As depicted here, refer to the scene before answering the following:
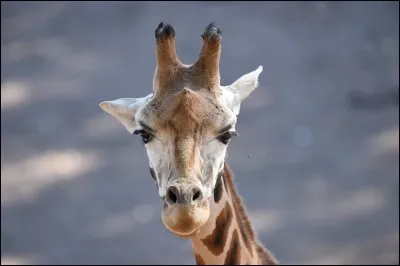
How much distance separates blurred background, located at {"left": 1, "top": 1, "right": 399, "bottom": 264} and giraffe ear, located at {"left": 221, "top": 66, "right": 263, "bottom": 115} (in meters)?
3.33

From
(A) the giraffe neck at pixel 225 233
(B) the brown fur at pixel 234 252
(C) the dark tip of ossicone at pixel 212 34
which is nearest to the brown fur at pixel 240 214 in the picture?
(A) the giraffe neck at pixel 225 233

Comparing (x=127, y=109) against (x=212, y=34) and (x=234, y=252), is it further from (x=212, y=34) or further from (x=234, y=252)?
(x=234, y=252)

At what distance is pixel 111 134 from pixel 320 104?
2.08 meters

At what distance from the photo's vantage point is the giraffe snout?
11.7ft

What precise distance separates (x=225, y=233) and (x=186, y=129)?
0.77 meters

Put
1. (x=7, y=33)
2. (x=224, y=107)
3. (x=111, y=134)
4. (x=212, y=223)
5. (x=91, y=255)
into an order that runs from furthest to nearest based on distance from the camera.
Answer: (x=7, y=33) < (x=111, y=134) < (x=91, y=255) < (x=212, y=223) < (x=224, y=107)

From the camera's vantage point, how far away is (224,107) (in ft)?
12.9

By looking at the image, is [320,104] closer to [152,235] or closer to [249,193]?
[249,193]

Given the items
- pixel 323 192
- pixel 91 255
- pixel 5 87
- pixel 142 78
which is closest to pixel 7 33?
pixel 5 87

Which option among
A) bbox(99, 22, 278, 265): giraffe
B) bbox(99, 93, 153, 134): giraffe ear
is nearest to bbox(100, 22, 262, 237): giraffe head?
bbox(99, 22, 278, 265): giraffe

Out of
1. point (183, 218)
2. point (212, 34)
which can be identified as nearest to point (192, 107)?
point (212, 34)

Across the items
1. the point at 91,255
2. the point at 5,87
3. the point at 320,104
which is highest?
the point at 5,87

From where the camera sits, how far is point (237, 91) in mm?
4348

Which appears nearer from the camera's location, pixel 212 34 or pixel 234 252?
pixel 212 34
